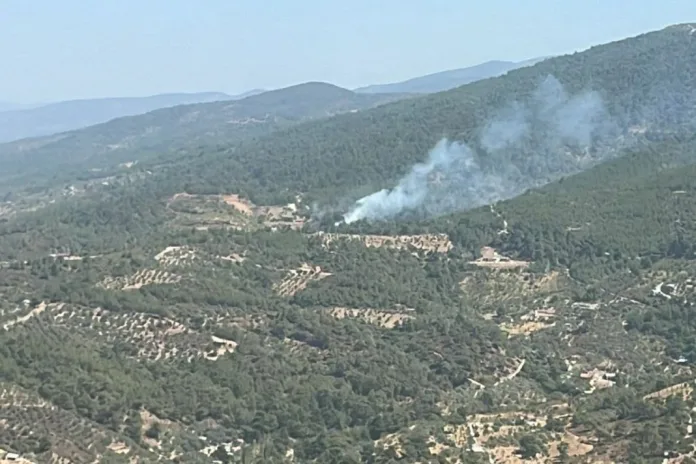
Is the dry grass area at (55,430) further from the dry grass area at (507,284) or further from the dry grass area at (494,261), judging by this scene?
the dry grass area at (494,261)

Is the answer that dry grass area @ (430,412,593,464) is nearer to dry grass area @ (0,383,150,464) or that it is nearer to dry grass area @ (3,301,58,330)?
dry grass area @ (0,383,150,464)

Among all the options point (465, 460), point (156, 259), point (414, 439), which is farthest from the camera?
point (156, 259)

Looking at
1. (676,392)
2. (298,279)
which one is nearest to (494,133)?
(298,279)

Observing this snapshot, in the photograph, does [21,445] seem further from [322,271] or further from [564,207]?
[564,207]

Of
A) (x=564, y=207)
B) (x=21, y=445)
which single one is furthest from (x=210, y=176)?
(x=21, y=445)

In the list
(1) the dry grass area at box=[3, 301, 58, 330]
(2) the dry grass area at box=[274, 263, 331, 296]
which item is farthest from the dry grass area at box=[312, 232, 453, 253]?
(1) the dry grass area at box=[3, 301, 58, 330]

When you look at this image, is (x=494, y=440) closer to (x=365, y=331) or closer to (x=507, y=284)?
(x=365, y=331)
